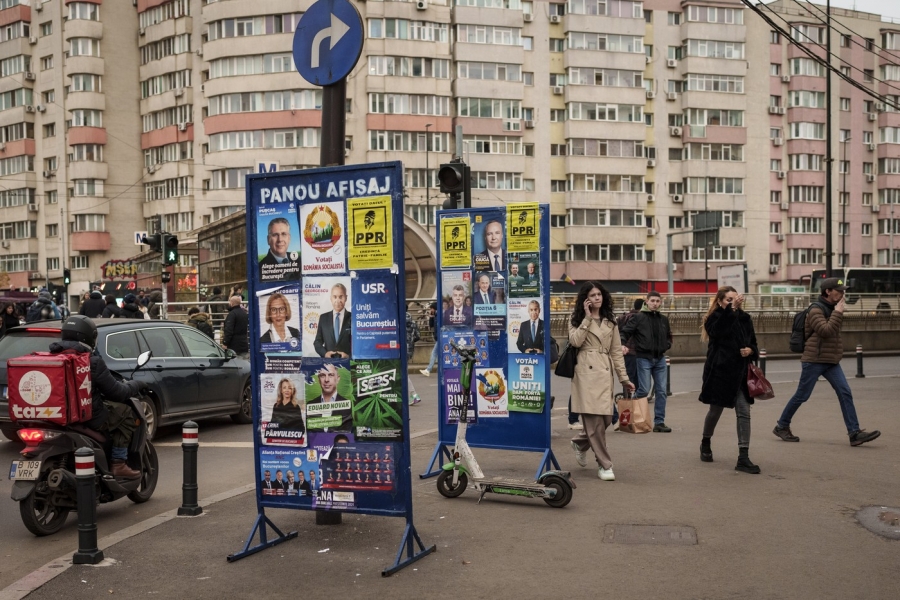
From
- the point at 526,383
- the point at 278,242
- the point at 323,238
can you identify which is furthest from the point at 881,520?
the point at 278,242

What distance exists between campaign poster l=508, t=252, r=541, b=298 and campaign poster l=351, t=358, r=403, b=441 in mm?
3133

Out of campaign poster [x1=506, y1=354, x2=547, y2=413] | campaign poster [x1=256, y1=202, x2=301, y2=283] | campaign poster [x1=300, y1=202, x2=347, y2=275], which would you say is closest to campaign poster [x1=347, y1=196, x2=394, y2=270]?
campaign poster [x1=300, y1=202, x2=347, y2=275]

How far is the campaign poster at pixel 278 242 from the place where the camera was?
250 inches

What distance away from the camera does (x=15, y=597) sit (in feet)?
18.6

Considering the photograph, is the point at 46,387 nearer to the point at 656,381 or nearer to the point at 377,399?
the point at 377,399

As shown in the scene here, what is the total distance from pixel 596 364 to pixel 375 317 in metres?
3.34

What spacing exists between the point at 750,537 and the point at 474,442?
3.06 metres

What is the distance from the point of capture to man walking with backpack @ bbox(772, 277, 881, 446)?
1116 cm

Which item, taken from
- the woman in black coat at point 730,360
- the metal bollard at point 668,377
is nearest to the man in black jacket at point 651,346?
the metal bollard at point 668,377

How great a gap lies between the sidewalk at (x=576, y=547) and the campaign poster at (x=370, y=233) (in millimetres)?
1923

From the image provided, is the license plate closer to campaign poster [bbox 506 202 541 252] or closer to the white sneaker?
campaign poster [bbox 506 202 541 252]

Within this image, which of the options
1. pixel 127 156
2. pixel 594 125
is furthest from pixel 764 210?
pixel 127 156

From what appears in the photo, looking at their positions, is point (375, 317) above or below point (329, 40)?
below

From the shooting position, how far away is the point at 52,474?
7.22 meters
